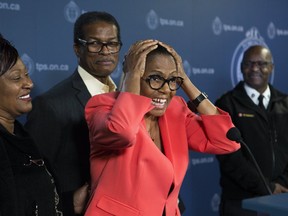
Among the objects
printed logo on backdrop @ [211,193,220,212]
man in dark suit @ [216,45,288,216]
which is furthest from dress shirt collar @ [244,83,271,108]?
printed logo on backdrop @ [211,193,220,212]

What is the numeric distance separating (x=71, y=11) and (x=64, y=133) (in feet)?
3.88

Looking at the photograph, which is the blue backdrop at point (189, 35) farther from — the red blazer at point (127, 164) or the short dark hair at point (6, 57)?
the red blazer at point (127, 164)

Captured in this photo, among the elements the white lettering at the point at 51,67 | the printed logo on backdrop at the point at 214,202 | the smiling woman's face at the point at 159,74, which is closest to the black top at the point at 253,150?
the printed logo on backdrop at the point at 214,202

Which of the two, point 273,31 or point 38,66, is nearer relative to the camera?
point 38,66

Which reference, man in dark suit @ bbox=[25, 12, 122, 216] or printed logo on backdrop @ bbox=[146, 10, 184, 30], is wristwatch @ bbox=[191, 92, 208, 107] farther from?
printed logo on backdrop @ bbox=[146, 10, 184, 30]

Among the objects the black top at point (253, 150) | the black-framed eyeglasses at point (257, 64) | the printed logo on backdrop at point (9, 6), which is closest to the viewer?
the printed logo on backdrop at point (9, 6)

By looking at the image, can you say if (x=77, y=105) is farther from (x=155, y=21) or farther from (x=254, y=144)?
(x=155, y=21)

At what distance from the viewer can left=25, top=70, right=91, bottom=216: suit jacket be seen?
2184mm

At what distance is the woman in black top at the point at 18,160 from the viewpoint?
1.54 meters

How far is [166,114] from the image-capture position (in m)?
1.95

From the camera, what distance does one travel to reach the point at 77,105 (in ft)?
7.39

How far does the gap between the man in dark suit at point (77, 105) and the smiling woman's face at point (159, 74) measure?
52 centimetres

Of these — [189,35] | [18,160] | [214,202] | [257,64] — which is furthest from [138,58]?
[214,202]

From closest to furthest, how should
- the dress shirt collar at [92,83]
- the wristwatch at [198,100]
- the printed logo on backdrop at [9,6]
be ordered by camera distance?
the wristwatch at [198,100]
the dress shirt collar at [92,83]
the printed logo on backdrop at [9,6]
